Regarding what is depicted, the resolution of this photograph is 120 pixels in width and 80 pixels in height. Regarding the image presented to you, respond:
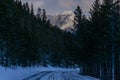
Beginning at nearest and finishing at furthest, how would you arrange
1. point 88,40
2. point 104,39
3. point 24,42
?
1. point 104,39
2. point 88,40
3. point 24,42

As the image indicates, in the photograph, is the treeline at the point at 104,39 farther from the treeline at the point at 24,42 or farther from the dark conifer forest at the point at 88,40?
the treeline at the point at 24,42

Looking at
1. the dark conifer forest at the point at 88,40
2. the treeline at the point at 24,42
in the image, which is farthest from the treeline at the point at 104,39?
the treeline at the point at 24,42

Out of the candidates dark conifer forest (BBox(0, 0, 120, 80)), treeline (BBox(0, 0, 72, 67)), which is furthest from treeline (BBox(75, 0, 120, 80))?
treeline (BBox(0, 0, 72, 67))

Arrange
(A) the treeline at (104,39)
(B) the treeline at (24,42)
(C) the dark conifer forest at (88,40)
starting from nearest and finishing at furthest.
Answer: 1. (A) the treeline at (104,39)
2. (C) the dark conifer forest at (88,40)
3. (B) the treeline at (24,42)

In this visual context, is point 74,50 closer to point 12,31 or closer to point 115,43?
point 12,31

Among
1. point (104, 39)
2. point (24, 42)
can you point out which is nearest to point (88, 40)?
point (104, 39)

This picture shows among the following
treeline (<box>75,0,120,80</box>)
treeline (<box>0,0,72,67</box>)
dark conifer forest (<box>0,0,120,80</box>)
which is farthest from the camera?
treeline (<box>0,0,72,67</box>)

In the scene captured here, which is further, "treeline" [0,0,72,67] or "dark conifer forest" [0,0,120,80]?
"treeline" [0,0,72,67]

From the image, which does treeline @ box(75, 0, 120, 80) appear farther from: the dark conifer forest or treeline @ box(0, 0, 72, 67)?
treeline @ box(0, 0, 72, 67)

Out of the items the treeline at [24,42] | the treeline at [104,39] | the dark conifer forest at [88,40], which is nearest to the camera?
the treeline at [104,39]

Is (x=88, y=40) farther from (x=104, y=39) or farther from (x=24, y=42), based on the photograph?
(x=24, y=42)

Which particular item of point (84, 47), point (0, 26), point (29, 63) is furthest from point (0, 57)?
point (29, 63)

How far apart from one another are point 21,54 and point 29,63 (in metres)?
15.5

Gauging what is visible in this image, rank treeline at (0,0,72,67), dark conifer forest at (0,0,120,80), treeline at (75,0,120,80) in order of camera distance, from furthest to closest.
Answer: treeline at (0,0,72,67) → dark conifer forest at (0,0,120,80) → treeline at (75,0,120,80)
